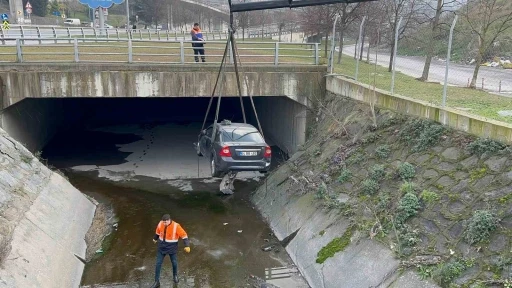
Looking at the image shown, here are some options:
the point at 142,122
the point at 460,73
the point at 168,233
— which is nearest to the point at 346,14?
the point at 460,73

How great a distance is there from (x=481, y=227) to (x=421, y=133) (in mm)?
3502

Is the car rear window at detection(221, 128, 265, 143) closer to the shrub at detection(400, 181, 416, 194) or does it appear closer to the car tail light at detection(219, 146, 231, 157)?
the car tail light at detection(219, 146, 231, 157)

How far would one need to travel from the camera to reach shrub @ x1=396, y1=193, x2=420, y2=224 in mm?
8602

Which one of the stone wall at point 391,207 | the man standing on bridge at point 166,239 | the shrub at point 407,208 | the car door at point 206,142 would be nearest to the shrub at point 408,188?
the stone wall at point 391,207

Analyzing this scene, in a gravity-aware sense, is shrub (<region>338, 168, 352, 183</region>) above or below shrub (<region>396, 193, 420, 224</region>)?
below

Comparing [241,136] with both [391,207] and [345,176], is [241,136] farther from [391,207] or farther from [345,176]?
[391,207]

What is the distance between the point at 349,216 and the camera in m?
9.95

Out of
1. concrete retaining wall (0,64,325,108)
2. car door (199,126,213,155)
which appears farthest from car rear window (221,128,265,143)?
concrete retaining wall (0,64,325,108)

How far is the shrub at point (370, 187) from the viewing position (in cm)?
1012

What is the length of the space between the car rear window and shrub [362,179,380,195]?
3687 mm

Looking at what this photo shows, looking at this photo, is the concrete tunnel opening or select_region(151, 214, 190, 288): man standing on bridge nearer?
select_region(151, 214, 190, 288): man standing on bridge

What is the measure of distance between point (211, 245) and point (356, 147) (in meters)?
4.62

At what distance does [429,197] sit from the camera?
8.61m

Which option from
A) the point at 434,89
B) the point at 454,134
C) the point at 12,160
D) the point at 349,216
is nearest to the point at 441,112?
the point at 454,134
